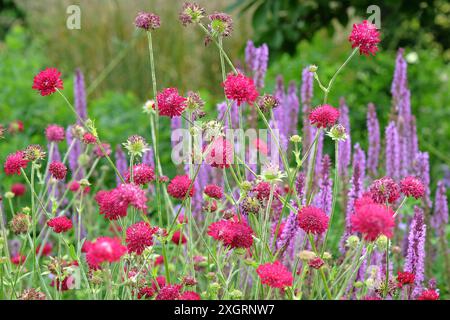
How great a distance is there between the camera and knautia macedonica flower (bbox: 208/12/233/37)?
1.86 meters

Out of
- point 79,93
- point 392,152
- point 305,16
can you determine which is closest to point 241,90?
point 392,152

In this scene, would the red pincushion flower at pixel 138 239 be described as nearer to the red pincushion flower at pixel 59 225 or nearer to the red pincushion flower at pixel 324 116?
the red pincushion flower at pixel 59 225

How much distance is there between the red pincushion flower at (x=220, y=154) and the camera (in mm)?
1825

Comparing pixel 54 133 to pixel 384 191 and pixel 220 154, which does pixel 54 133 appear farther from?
pixel 384 191

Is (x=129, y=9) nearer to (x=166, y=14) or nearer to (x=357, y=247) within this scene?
(x=166, y=14)

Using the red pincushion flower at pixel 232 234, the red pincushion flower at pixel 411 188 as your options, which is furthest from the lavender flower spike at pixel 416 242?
the red pincushion flower at pixel 232 234

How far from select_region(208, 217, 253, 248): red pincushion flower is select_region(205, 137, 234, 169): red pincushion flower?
163 mm

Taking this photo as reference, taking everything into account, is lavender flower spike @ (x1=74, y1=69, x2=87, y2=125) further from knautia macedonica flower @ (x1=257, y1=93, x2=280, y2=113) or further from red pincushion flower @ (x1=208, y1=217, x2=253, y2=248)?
red pincushion flower @ (x1=208, y1=217, x2=253, y2=248)

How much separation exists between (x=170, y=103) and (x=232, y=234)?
36 centimetres

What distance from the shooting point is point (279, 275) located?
1.58 m

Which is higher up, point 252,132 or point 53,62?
point 53,62
